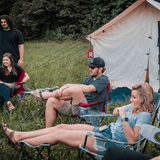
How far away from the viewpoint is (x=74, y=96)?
2.73 meters

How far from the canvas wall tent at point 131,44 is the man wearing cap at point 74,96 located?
2.86 m

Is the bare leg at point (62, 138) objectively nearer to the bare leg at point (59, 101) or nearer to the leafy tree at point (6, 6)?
the bare leg at point (59, 101)

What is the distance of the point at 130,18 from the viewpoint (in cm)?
547

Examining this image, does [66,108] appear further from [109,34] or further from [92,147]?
[109,34]

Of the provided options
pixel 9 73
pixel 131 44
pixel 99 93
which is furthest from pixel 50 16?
pixel 99 93

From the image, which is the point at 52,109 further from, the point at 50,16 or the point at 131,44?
the point at 50,16

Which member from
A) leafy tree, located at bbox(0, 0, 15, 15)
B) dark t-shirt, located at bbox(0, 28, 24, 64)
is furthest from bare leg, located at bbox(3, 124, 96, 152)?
leafy tree, located at bbox(0, 0, 15, 15)

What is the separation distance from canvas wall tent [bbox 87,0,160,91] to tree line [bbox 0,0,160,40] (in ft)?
43.1

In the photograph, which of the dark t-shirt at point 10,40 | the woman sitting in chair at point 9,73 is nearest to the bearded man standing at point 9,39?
the dark t-shirt at point 10,40

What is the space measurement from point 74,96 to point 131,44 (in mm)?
3511

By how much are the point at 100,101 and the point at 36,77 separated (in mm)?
3266

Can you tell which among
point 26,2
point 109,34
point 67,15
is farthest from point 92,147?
point 26,2

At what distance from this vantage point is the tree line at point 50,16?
2036 centimetres

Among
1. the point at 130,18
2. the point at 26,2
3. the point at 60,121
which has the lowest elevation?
the point at 60,121
